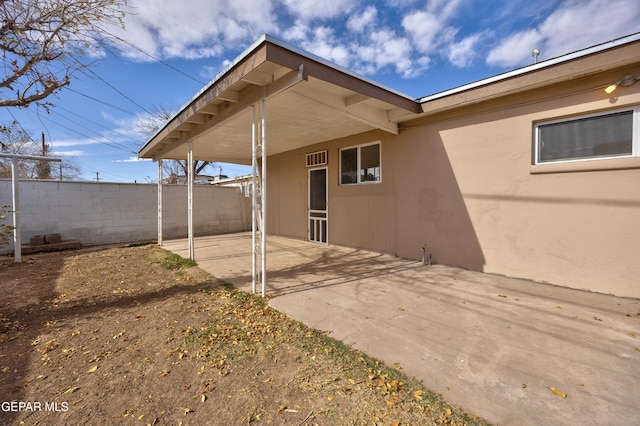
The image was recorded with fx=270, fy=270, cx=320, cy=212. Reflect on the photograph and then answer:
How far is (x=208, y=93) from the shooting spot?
164 inches

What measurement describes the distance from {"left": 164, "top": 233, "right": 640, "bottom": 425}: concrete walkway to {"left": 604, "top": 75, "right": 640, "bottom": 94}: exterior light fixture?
105 inches

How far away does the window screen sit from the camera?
3.44 m

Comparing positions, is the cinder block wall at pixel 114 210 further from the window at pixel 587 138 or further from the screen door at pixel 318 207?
the window at pixel 587 138

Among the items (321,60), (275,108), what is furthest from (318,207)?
(321,60)

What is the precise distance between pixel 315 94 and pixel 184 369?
3797mm

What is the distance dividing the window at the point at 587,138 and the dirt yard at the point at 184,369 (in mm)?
3986

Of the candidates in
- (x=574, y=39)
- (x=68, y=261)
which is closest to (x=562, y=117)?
(x=574, y=39)

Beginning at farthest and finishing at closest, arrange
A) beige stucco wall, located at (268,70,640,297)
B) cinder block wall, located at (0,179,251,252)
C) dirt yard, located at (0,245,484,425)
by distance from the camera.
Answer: cinder block wall, located at (0,179,251,252)
beige stucco wall, located at (268,70,640,297)
dirt yard, located at (0,245,484,425)

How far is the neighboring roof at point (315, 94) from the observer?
10.3 feet

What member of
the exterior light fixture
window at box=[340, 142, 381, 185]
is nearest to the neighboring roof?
the exterior light fixture

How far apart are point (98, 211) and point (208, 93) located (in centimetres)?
683

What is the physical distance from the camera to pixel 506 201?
436 cm

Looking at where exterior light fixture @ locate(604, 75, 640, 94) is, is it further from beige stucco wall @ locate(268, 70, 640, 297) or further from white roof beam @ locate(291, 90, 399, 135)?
white roof beam @ locate(291, 90, 399, 135)

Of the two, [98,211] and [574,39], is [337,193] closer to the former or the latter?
[574,39]
